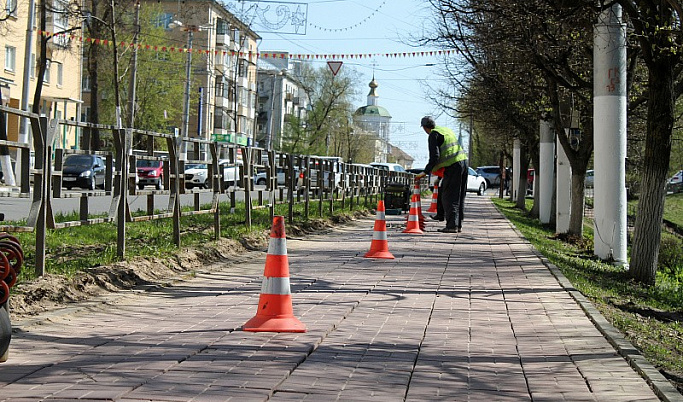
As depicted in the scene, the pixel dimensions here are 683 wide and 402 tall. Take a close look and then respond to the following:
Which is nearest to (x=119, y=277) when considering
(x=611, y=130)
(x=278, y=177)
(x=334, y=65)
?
(x=611, y=130)

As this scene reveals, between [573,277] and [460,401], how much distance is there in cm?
744

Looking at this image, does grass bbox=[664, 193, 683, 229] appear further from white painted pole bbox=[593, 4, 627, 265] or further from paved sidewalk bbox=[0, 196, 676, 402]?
paved sidewalk bbox=[0, 196, 676, 402]

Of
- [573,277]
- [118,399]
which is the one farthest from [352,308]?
[573,277]

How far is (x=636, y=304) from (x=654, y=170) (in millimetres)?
3069

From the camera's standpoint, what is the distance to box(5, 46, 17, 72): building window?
161 feet

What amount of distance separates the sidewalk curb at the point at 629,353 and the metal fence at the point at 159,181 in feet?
16.3

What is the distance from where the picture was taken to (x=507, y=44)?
19969mm

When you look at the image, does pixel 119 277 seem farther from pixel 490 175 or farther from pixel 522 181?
pixel 490 175

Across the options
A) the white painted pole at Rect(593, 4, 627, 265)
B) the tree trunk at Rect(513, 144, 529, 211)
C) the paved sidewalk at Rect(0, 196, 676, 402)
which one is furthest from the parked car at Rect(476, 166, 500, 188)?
the paved sidewalk at Rect(0, 196, 676, 402)

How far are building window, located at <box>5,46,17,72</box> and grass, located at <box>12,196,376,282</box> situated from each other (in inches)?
1361

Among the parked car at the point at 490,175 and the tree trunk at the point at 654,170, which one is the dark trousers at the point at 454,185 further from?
the parked car at the point at 490,175

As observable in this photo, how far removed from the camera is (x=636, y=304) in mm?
10734

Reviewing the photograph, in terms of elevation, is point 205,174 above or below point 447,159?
below

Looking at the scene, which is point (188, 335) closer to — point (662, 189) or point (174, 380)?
point (174, 380)
